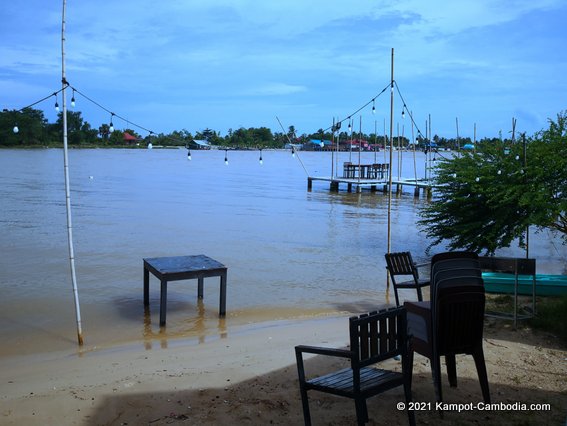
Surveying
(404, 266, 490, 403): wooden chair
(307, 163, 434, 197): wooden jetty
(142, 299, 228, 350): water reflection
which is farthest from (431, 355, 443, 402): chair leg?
(307, 163, 434, 197): wooden jetty

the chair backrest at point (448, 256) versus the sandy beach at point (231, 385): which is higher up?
the chair backrest at point (448, 256)

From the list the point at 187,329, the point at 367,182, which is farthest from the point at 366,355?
the point at 367,182

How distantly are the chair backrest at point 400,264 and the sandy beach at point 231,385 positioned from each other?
121 cm

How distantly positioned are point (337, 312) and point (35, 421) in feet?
20.0

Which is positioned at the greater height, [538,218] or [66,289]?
[538,218]

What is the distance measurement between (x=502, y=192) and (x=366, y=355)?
932cm

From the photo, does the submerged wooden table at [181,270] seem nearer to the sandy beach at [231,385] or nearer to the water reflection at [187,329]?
the water reflection at [187,329]

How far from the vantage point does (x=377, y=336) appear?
4195 millimetres

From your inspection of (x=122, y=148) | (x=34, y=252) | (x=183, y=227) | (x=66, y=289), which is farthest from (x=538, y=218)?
(x=122, y=148)

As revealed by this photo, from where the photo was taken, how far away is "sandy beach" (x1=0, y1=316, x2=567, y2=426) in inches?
196

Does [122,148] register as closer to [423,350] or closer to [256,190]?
[256,190]

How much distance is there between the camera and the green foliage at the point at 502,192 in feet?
39.1

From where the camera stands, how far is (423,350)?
5.06 m

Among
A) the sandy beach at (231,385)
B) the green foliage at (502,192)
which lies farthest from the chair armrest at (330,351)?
the green foliage at (502,192)
